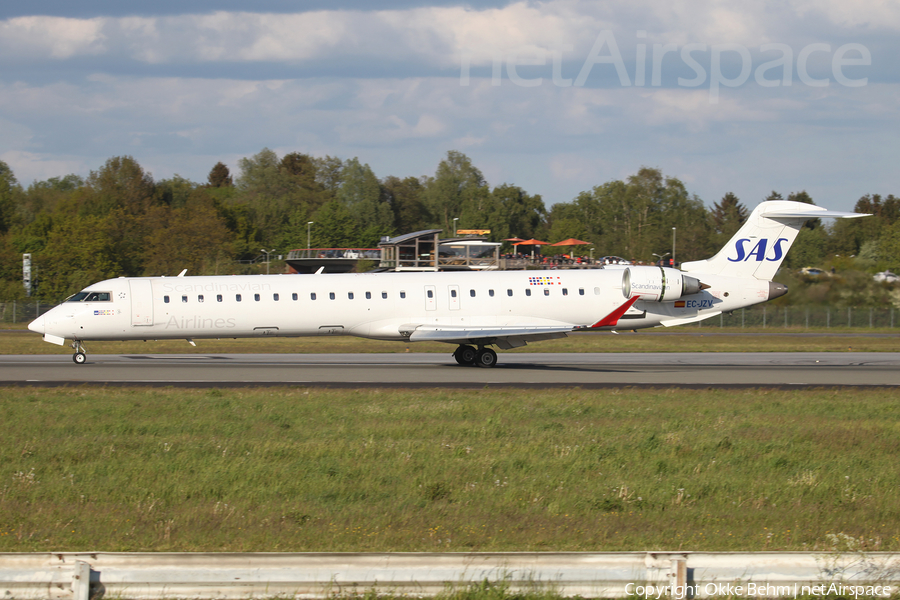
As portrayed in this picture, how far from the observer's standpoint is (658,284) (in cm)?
2489

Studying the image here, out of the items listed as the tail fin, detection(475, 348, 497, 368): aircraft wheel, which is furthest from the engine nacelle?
detection(475, 348, 497, 368): aircraft wheel

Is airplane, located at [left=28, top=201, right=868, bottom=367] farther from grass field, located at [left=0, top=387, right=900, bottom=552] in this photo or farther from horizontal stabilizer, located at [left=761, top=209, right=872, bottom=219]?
grass field, located at [left=0, top=387, right=900, bottom=552]

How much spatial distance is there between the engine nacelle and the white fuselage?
38cm

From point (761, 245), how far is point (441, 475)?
20.3 meters

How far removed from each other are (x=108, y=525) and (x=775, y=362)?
25.1 m

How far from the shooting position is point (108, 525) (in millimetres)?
7828

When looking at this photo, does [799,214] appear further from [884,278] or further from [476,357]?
[884,278]

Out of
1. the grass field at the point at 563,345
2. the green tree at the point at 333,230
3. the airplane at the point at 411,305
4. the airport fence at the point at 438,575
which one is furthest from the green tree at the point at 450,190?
the airport fence at the point at 438,575

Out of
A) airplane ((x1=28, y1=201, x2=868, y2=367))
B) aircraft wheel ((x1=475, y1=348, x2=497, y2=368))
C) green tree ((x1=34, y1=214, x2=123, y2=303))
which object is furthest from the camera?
green tree ((x1=34, y1=214, x2=123, y2=303))

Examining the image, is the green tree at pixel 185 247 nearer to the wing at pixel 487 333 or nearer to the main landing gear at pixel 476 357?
the main landing gear at pixel 476 357

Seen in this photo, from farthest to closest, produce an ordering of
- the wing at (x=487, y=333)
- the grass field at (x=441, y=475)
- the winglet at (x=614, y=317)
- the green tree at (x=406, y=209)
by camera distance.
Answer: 1. the green tree at (x=406, y=209)
2. the winglet at (x=614, y=317)
3. the wing at (x=487, y=333)
4. the grass field at (x=441, y=475)

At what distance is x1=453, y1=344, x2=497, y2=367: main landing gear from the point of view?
81.6ft

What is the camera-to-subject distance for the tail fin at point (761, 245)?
87.4 ft

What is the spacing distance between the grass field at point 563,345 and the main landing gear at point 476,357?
18.9 feet
